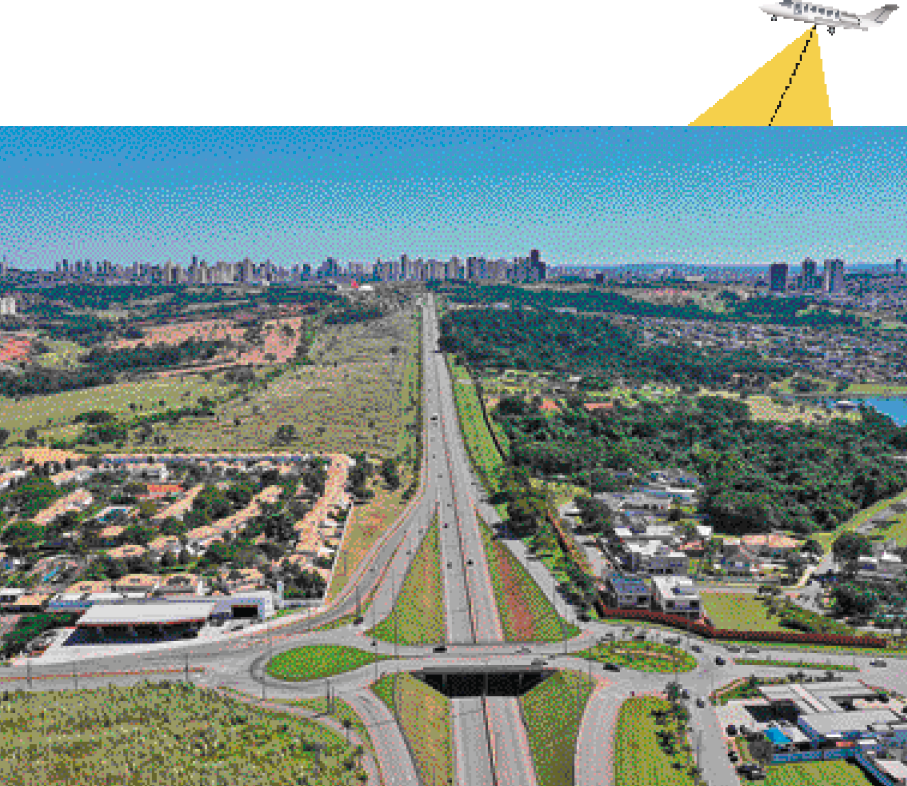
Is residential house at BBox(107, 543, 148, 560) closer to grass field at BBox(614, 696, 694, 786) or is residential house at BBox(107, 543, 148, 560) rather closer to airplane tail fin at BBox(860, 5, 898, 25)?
grass field at BBox(614, 696, 694, 786)

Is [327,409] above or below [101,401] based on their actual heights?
above

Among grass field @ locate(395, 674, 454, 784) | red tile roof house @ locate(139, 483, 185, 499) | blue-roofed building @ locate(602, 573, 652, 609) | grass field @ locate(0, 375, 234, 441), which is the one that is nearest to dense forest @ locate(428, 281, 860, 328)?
grass field @ locate(0, 375, 234, 441)

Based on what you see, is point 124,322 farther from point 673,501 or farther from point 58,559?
point 673,501

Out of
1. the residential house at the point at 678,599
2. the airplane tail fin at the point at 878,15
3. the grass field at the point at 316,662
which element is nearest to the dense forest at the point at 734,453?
the residential house at the point at 678,599

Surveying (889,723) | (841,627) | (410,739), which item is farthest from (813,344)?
(410,739)

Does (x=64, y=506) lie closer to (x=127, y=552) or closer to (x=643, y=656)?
(x=127, y=552)

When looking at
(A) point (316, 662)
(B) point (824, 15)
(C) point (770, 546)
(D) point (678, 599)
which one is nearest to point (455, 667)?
(A) point (316, 662)

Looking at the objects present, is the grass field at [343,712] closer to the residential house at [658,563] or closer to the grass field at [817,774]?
the grass field at [817,774]
